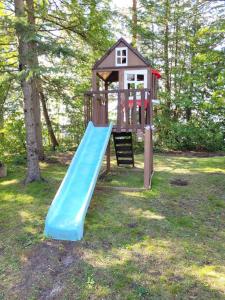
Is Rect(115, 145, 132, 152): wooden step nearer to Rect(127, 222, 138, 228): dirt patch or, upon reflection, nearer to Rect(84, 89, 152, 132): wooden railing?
Rect(84, 89, 152, 132): wooden railing

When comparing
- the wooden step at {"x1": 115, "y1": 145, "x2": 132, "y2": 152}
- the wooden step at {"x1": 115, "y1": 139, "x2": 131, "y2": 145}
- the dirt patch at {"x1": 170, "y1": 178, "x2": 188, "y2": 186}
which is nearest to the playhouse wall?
the wooden step at {"x1": 115, "y1": 139, "x2": 131, "y2": 145}

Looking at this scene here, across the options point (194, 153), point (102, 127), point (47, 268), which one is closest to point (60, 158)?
point (102, 127)

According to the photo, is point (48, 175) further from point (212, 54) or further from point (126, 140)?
point (212, 54)

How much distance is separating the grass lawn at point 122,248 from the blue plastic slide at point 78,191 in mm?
206

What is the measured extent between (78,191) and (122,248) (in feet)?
5.34

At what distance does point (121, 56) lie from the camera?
24.6 ft

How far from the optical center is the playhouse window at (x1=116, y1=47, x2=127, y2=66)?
24.5 feet

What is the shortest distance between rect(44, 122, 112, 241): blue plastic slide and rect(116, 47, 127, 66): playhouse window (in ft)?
5.69

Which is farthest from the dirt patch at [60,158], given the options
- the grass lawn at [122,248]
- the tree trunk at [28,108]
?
the grass lawn at [122,248]

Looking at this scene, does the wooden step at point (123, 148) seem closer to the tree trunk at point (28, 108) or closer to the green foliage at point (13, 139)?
the tree trunk at point (28, 108)

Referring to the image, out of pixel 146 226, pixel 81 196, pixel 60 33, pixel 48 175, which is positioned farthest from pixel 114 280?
pixel 60 33

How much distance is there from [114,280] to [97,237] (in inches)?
43.0

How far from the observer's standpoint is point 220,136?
1313cm

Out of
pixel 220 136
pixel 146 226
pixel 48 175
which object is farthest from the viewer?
pixel 220 136
